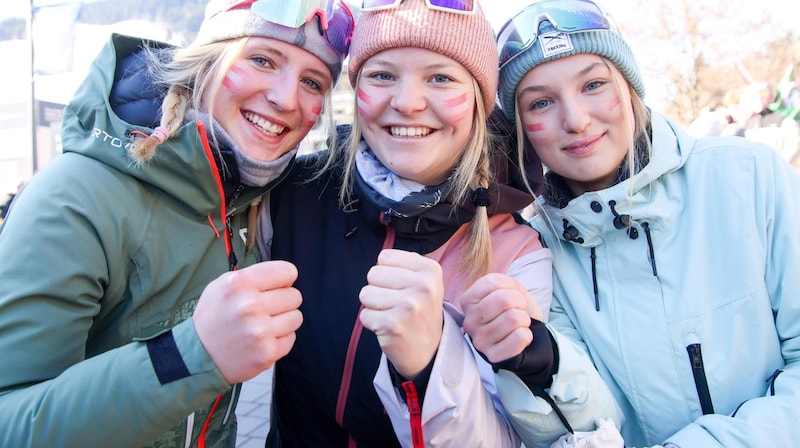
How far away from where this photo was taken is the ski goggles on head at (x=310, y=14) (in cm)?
193

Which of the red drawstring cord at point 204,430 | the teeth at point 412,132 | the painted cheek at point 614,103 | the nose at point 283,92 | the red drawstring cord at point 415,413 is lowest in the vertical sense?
the red drawstring cord at point 204,430

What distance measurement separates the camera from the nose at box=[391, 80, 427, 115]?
1.92 metres

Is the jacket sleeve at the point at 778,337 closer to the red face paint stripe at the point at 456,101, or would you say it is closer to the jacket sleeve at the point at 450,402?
the jacket sleeve at the point at 450,402

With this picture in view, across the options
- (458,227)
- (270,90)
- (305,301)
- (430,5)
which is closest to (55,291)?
(305,301)

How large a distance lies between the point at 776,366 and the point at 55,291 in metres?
2.18

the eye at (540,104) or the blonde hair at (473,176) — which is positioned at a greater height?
the eye at (540,104)

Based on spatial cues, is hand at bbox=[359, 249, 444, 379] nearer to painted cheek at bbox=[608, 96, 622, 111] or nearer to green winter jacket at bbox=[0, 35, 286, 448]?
green winter jacket at bbox=[0, 35, 286, 448]

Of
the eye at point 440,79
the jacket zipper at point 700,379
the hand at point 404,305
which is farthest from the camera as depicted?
the eye at point 440,79

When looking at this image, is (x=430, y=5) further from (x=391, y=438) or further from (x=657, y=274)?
(x=391, y=438)

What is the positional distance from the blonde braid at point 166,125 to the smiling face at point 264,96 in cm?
12

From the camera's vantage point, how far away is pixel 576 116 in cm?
203

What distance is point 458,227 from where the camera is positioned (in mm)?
2016

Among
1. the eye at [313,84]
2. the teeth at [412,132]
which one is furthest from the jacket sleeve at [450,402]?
the eye at [313,84]

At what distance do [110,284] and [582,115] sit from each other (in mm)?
1678
